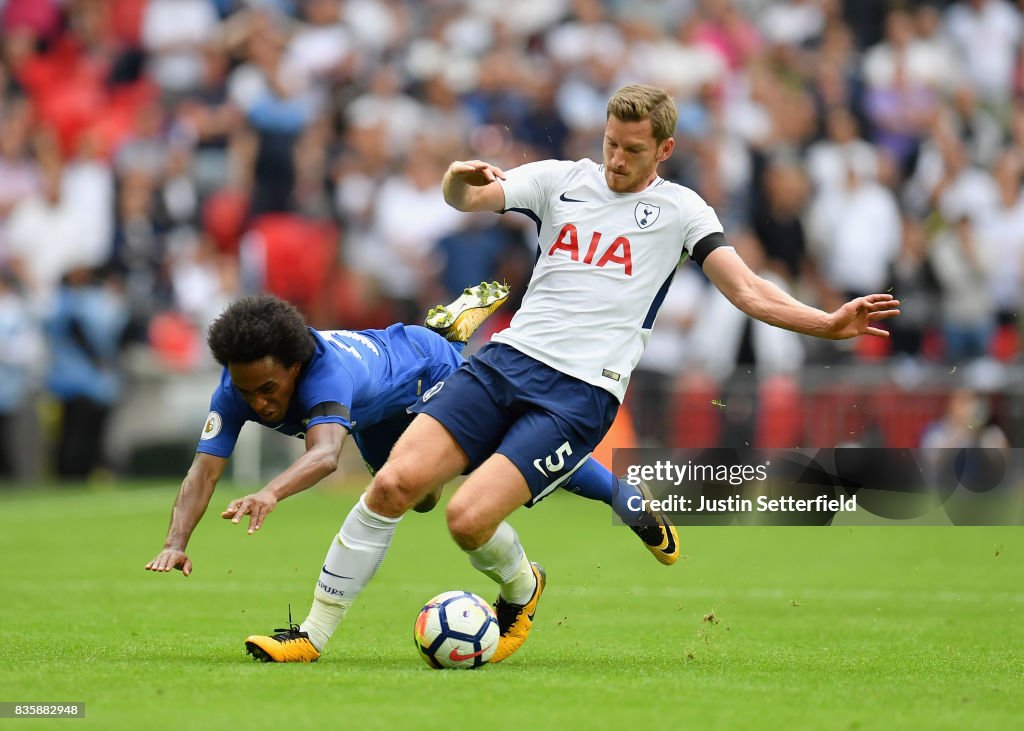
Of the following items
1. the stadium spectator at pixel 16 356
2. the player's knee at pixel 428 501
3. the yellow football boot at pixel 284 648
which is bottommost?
the stadium spectator at pixel 16 356

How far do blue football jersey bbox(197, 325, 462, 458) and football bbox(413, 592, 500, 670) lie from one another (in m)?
0.98

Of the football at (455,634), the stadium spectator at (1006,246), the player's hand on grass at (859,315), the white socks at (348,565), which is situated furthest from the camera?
the stadium spectator at (1006,246)

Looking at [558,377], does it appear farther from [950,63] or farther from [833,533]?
[950,63]

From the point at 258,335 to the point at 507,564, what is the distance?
166 cm

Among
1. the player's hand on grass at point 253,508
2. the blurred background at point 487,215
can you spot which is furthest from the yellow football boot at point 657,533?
the blurred background at point 487,215

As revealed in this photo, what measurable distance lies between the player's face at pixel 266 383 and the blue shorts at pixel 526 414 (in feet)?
2.30

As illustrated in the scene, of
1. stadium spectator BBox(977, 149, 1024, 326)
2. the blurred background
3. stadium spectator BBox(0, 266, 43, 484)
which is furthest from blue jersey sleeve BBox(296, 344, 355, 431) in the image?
stadium spectator BBox(0, 266, 43, 484)

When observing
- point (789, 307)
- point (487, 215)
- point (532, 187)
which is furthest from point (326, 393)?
point (487, 215)

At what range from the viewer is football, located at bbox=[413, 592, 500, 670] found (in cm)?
718

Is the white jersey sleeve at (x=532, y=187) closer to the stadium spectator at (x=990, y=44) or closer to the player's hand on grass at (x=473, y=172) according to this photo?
the player's hand on grass at (x=473, y=172)

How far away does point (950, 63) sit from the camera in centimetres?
2008

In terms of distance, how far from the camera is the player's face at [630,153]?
23.9 ft

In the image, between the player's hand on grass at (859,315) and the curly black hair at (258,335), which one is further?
the curly black hair at (258,335)

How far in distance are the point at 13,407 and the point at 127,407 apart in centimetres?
131
